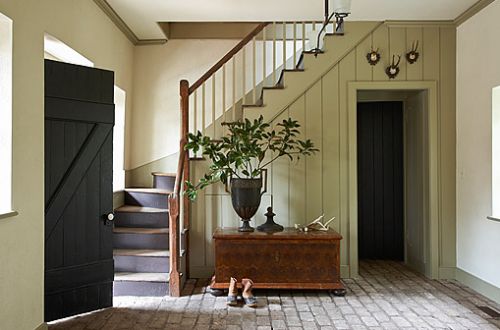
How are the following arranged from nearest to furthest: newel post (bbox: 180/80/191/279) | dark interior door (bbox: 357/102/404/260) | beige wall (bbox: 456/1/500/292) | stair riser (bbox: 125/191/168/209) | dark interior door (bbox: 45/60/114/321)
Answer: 1. dark interior door (bbox: 45/60/114/321)
2. beige wall (bbox: 456/1/500/292)
3. newel post (bbox: 180/80/191/279)
4. stair riser (bbox: 125/191/168/209)
5. dark interior door (bbox: 357/102/404/260)

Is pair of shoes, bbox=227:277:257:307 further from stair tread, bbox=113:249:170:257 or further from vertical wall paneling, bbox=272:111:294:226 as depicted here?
vertical wall paneling, bbox=272:111:294:226

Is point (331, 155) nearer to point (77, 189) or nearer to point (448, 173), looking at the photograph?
point (448, 173)

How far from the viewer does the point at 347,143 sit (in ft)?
17.5

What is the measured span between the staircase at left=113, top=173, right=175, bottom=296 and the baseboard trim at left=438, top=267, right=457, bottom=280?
119 inches

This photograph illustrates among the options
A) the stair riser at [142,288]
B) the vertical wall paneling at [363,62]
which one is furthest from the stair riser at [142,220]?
the vertical wall paneling at [363,62]

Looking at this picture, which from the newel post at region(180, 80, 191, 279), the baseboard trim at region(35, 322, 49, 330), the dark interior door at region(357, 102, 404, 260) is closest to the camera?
the baseboard trim at region(35, 322, 49, 330)

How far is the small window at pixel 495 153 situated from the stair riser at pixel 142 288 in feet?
10.6

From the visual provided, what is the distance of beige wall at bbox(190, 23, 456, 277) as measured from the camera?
533 centimetres

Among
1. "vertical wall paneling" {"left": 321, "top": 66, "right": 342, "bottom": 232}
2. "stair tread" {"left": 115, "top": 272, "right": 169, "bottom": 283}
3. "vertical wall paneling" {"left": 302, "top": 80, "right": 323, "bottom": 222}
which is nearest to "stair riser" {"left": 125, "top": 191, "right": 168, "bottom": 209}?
"stair tread" {"left": 115, "top": 272, "right": 169, "bottom": 283}

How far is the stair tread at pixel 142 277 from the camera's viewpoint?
4.54 m

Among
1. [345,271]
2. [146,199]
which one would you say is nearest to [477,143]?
[345,271]

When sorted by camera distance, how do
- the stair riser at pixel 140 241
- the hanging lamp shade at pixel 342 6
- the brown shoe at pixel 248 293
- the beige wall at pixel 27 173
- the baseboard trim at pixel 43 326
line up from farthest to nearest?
the stair riser at pixel 140 241
the brown shoe at pixel 248 293
the baseboard trim at pixel 43 326
the hanging lamp shade at pixel 342 6
the beige wall at pixel 27 173

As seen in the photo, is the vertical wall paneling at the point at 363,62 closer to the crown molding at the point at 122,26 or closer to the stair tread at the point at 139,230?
the crown molding at the point at 122,26

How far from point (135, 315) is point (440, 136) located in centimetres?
375
